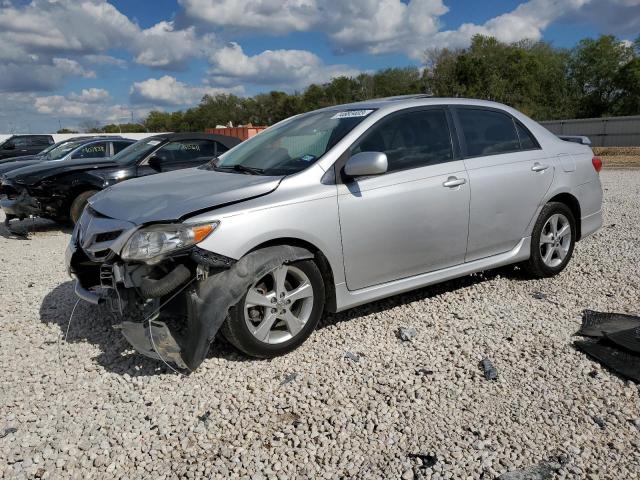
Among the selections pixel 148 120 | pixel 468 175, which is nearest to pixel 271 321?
pixel 468 175

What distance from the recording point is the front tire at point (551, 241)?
16.4 feet

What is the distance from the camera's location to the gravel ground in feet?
8.50

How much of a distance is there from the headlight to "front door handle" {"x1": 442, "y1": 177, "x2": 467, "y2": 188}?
1.97m

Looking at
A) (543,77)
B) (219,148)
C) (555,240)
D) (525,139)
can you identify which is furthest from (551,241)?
(543,77)

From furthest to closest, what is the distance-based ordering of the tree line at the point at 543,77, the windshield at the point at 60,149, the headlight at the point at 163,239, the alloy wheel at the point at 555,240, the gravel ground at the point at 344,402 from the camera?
the tree line at the point at 543,77
the windshield at the point at 60,149
the alloy wheel at the point at 555,240
the headlight at the point at 163,239
the gravel ground at the point at 344,402

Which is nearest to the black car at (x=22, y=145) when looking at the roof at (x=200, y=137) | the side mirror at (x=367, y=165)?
the roof at (x=200, y=137)

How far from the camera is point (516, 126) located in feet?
16.4

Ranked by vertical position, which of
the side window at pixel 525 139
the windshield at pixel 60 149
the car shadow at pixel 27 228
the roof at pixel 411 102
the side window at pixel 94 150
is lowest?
the car shadow at pixel 27 228

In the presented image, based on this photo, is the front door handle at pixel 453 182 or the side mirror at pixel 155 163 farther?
the side mirror at pixel 155 163

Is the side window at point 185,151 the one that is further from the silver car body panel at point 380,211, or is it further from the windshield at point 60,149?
the windshield at point 60,149

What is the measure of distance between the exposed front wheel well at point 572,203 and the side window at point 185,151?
5.83m

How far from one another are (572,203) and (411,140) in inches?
86.7

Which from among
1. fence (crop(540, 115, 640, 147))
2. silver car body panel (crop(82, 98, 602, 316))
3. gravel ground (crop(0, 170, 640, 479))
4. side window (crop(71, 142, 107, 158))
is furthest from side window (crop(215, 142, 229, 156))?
fence (crop(540, 115, 640, 147))

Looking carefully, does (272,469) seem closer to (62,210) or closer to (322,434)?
(322,434)
